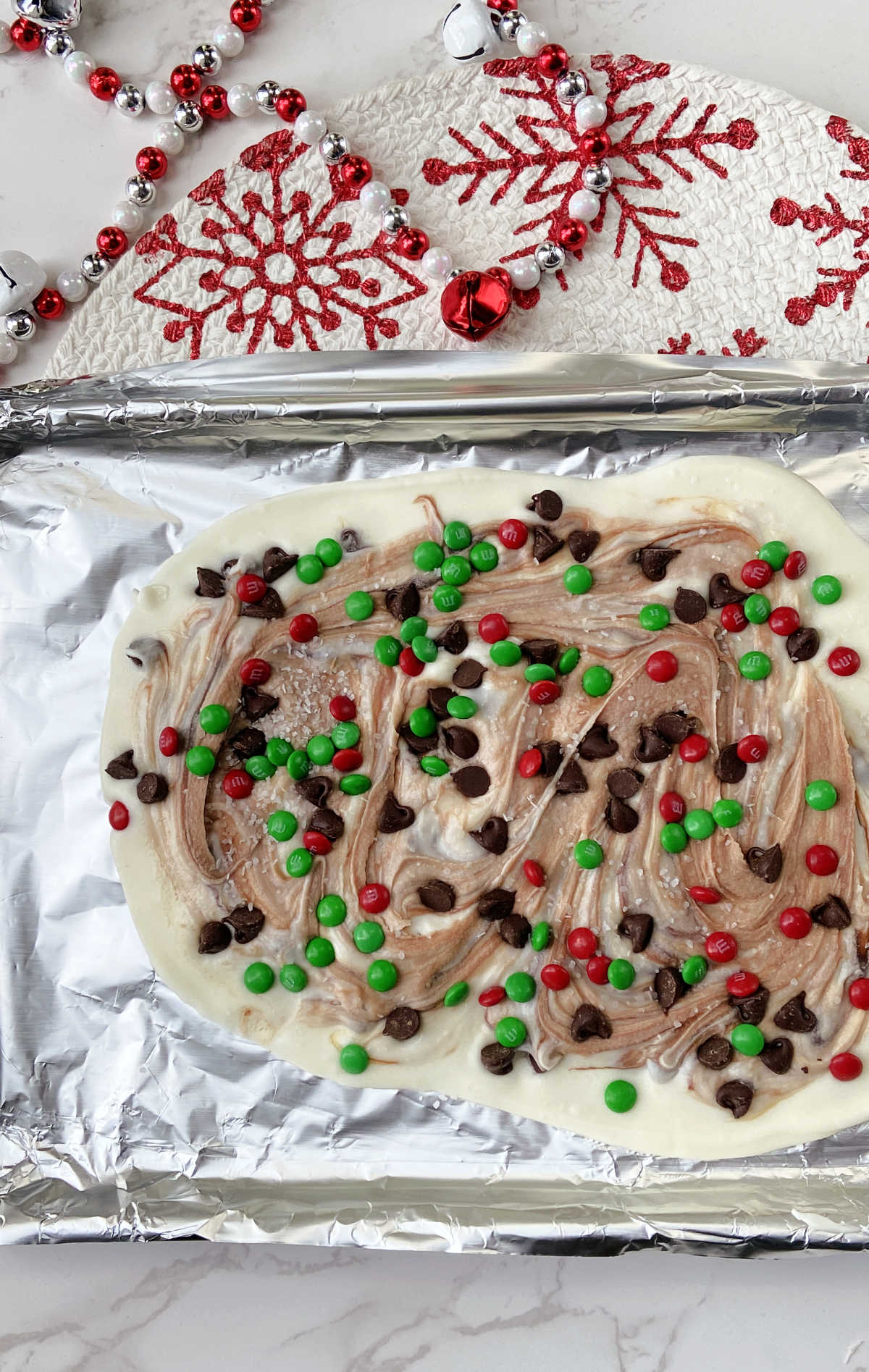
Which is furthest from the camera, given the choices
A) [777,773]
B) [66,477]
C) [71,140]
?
[71,140]

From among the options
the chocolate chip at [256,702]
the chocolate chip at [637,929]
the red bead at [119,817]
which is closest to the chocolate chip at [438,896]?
the chocolate chip at [637,929]

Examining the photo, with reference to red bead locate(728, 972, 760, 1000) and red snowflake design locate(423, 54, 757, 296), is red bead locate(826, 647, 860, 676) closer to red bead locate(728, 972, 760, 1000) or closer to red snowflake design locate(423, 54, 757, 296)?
red bead locate(728, 972, 760, 1000)

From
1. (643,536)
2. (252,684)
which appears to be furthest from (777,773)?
(252,684)

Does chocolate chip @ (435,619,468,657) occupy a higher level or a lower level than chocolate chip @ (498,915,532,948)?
higher

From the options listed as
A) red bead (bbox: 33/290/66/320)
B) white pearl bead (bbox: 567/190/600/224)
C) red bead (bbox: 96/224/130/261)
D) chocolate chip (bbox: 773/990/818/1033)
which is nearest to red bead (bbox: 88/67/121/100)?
red bead (bbox: 96/224/130/261)

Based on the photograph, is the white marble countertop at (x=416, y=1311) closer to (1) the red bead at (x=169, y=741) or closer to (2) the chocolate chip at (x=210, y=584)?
(1) the red bead at (x=169, y=741)

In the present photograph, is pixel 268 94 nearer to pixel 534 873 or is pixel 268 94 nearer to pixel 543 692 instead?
pixel 543 692

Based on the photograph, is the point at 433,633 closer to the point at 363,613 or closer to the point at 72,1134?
the point at 363,613
